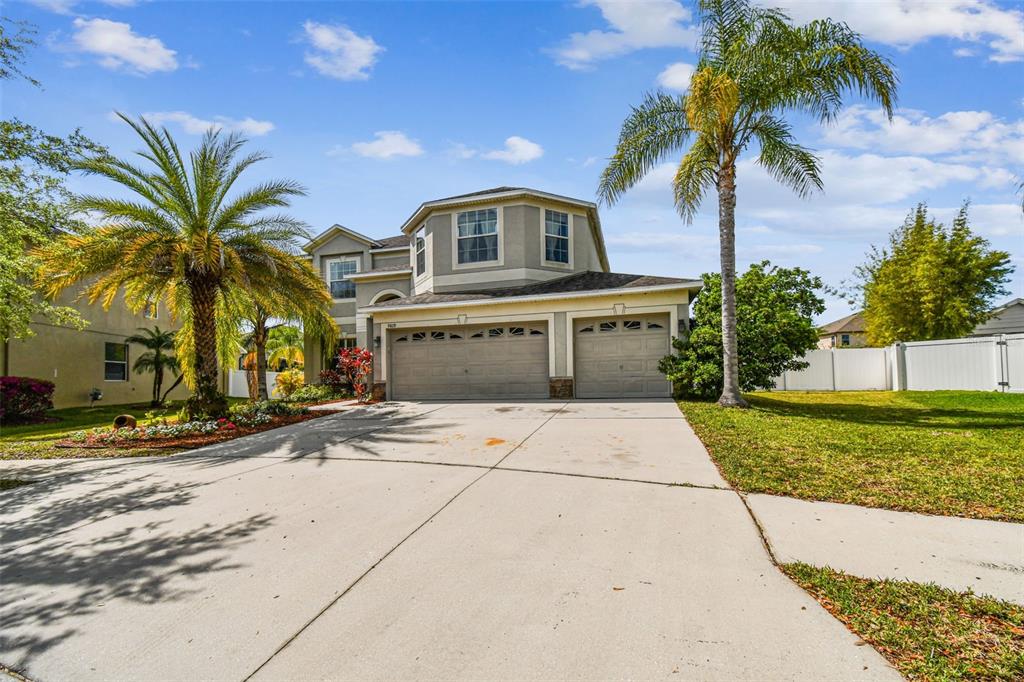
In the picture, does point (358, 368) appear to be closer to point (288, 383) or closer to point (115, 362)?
point (288, 383)

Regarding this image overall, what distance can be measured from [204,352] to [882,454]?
42.7 ft

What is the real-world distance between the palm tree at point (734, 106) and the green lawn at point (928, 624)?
27.8ft

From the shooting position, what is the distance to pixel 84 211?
1015cm

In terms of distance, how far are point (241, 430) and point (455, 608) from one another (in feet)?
29.7

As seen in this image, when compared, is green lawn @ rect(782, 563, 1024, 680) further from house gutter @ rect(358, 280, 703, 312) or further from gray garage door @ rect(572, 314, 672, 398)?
gray garage door @ rect(572, 314, 672, 398)

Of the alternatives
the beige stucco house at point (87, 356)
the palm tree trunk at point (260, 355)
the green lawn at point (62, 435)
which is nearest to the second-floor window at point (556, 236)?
the palm tree trunk at point (260, 355)

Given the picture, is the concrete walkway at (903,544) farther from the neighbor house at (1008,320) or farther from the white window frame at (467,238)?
the neighbor house at (1008,320)

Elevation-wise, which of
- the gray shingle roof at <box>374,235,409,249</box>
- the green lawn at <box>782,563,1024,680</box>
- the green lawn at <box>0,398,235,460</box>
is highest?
the gray shingle roof at <box>374,235,409,249</box>

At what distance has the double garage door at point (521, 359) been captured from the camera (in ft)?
44.3

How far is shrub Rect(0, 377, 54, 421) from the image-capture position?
532 inches

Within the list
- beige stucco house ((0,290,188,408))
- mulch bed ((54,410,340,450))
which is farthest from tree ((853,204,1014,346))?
beige stucco house ((0,290,188,408))

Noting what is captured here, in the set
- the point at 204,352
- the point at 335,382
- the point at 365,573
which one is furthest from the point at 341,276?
the point at 365,573

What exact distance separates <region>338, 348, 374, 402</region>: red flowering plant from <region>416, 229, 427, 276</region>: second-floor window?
3.55 m

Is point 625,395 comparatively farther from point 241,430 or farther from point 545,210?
point 241,430
